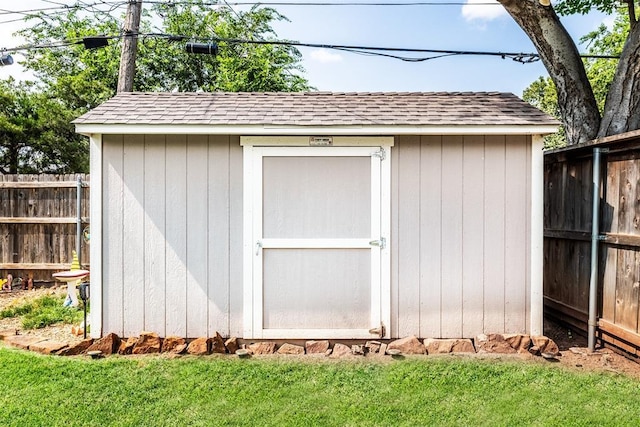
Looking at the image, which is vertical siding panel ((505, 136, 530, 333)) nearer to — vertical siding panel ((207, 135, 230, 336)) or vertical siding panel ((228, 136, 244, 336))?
vertical siding panel ((228, 136, 244, 336))

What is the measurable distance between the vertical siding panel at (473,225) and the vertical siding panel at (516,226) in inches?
9.2

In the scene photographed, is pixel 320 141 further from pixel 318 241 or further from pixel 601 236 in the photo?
pixel 601 236

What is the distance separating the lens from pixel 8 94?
30.9ft

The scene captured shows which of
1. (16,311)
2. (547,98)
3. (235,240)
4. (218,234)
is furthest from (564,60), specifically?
(547,98)

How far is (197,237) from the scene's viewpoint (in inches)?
143

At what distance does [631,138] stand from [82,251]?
6.85 metres

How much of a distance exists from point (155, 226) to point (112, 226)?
39 cm

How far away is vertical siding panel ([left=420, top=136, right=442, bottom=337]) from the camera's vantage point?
3.65m

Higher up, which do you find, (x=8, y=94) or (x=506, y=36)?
(x=506, y=36)

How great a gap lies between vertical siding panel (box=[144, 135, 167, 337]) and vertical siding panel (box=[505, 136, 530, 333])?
3.14 metres

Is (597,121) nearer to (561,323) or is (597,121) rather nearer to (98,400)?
(561,323)

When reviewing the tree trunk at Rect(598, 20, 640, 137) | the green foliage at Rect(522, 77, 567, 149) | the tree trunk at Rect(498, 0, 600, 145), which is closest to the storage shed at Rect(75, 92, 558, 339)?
the tree trunk at Rect(598, 20, 640, 137)

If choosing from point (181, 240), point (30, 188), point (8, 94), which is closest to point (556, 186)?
point (181, 240)

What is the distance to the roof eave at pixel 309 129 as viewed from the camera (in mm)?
3457
